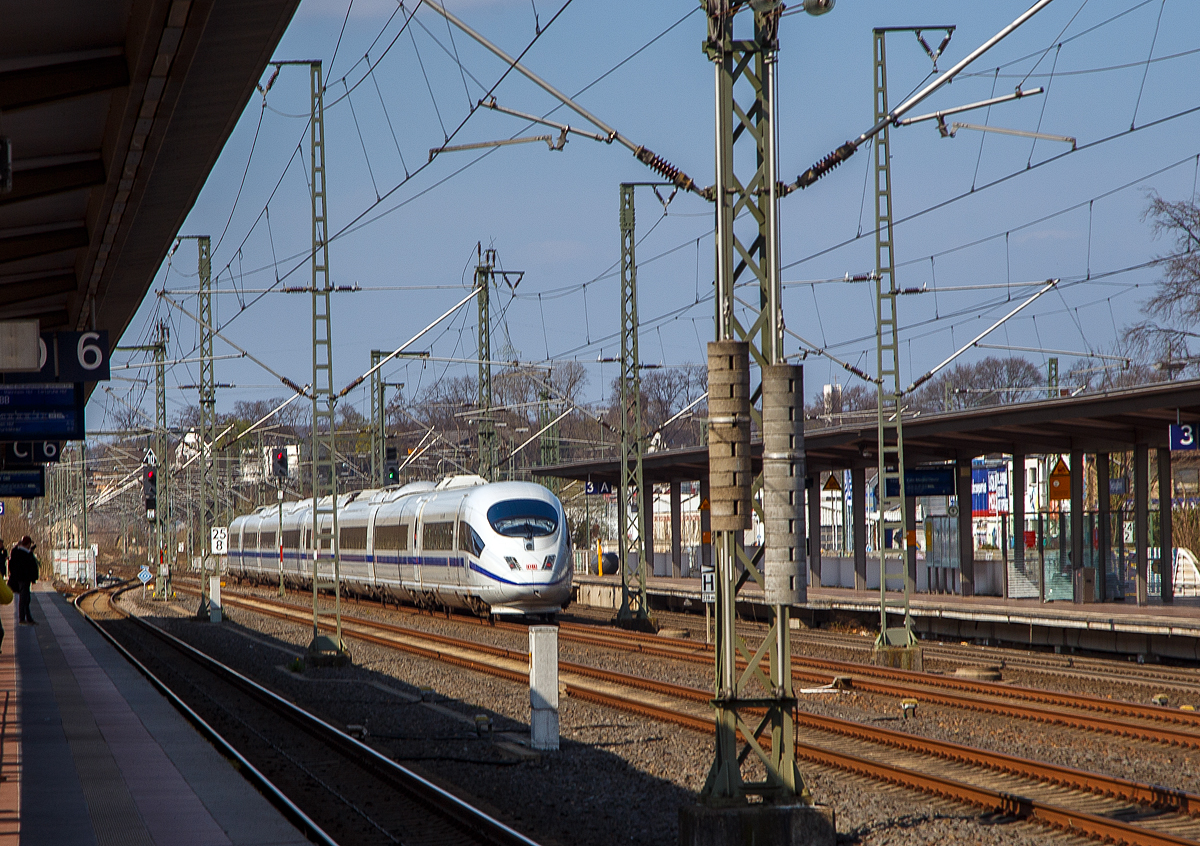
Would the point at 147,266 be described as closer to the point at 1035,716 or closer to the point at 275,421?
the point at 1035,716

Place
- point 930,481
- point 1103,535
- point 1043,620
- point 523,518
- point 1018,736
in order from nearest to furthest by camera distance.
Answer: point 1018,736
point 1043,620
point 1103,535
point 930,481
point 523,518

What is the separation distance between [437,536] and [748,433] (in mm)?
25102

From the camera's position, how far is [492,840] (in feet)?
31.0

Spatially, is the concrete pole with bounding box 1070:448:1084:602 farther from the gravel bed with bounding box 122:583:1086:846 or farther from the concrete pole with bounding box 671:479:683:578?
the concrete pole with bounding box 671:479:683:578

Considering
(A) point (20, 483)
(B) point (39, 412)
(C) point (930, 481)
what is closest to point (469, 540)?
(A) point (20, 483)

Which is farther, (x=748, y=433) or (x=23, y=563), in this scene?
(x=23, y=563)

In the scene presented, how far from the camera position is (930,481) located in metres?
29.6

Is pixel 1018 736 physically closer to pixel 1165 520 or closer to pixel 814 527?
pixel 1165 520

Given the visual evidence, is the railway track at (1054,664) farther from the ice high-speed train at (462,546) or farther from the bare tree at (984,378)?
the bare tree at (984,378)

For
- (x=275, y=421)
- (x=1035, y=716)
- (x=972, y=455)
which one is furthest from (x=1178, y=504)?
(x=275, y=421)

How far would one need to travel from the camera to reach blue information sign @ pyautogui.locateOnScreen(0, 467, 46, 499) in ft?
96.4

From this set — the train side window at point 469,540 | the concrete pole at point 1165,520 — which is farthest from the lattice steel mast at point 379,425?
the concrete pole at point 1165,520

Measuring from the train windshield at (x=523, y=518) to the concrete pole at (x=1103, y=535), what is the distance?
11.7 m

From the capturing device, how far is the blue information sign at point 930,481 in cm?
2931
